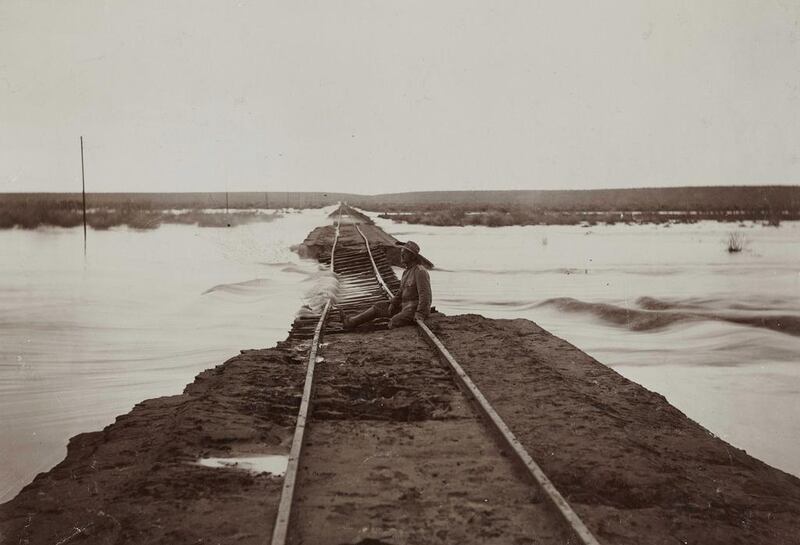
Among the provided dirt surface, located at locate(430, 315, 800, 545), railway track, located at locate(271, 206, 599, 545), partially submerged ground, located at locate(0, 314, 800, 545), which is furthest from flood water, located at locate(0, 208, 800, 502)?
railway track, located at locate(271, 206, 599, 545)

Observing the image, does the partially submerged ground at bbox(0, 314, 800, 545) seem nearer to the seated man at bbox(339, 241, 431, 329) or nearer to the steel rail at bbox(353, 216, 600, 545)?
the steel rail at bbox(353, 216, 600, 545)

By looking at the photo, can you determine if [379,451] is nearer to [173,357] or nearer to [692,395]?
[692,395]

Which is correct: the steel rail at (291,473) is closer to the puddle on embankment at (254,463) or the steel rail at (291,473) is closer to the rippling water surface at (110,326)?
the puddle on embankment at (254,463)

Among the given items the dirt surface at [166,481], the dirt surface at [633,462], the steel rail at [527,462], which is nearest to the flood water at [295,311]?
the dirt surface at [166,481]

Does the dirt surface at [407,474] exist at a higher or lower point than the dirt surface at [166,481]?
higher

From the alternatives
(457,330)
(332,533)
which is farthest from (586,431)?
(457,330)

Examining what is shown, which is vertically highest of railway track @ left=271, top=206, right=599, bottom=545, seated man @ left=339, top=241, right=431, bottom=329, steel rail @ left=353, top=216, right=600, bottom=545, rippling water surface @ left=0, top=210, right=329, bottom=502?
seated man @ left=339, top=241, right=431, bottom=329
